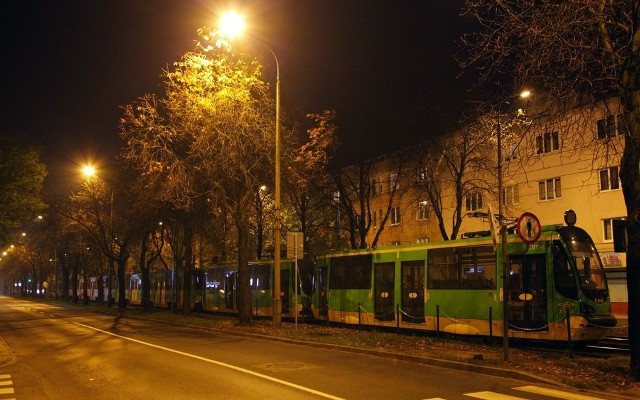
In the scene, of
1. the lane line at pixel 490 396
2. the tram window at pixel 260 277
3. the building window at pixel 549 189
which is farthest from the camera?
the building window at pixel 549 189

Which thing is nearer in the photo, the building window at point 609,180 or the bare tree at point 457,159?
the bare tree at point 457,159

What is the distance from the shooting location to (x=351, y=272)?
2569 centimetres

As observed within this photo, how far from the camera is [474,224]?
45.7 meters

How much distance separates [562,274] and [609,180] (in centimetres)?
2049

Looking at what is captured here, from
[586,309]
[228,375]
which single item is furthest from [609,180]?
[228,375]

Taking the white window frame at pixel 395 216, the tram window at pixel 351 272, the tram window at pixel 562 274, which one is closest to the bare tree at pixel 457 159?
the tram window at pixel 351 272

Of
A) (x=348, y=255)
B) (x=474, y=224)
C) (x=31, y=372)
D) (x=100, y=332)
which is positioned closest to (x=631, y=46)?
(x=31, y=372)

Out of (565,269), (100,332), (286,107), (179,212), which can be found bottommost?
(100,332)

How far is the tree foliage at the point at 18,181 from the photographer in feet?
112

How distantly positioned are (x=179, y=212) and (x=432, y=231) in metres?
22.9

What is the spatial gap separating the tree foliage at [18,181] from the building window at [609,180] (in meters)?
31.9

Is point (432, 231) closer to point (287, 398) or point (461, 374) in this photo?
point (461, 374)

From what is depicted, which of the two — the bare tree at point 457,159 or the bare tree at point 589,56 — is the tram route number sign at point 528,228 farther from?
the bare tree at point 457,159

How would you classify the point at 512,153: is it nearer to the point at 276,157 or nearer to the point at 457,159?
the point at 276,157
